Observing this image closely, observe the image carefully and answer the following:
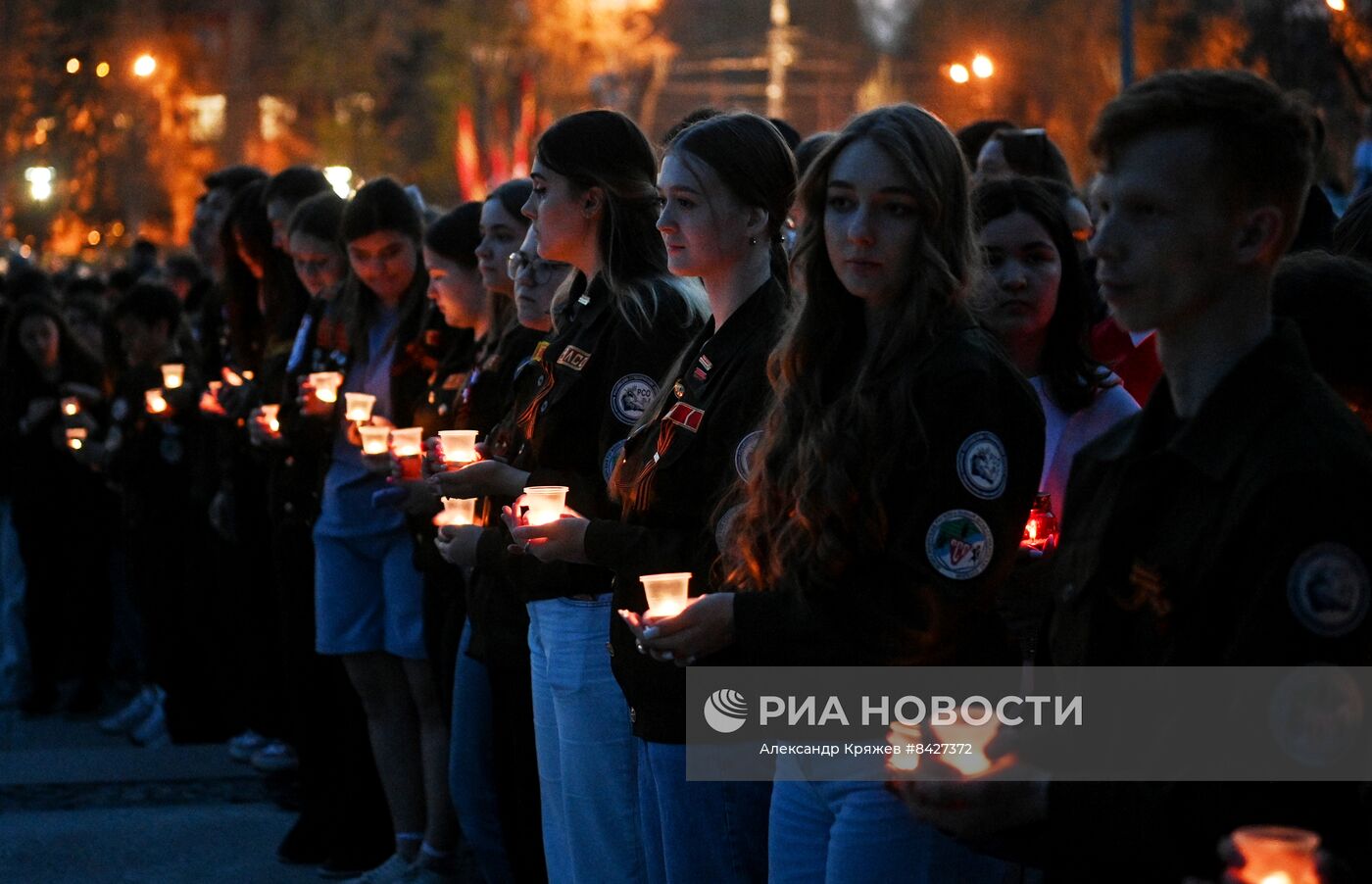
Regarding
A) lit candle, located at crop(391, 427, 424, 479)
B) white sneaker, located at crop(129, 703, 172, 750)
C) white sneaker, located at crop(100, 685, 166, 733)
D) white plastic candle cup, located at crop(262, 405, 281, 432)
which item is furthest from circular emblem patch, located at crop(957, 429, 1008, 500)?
white sneaker, located at crop(100, 685, 166, 733)

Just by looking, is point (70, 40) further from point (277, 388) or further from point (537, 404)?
point (537, 404)

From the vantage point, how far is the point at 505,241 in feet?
21.0

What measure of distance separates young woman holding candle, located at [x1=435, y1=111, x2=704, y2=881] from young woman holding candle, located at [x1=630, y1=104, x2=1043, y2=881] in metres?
1.18

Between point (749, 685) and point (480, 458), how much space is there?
1977 millimetres

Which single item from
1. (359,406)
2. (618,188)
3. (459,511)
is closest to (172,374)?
(359,406)

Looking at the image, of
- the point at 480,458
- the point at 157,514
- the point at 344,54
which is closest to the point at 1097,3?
the point at 344,54

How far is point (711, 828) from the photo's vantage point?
161 inches

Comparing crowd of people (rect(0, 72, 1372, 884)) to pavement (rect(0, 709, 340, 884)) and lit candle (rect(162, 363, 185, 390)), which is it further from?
pavement (rect(0, 709, 340, 884))

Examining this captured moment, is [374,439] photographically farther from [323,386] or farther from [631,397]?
[631,397]

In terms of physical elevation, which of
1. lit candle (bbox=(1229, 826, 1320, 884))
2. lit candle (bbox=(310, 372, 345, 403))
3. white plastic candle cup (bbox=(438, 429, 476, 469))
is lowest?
lit candle (bbox=(1229, 826, 1320, 884))

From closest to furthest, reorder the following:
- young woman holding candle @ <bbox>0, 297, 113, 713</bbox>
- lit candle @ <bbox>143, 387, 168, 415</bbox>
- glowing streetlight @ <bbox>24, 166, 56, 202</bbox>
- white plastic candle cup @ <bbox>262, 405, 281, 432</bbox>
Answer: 1. white plastic candle cup @ <bbox>262, 405, 281, 432</bbox>
2. lit candle @ <bbox>143, 387, 168, 415</bbox>
3. young woman holding candle @ <bbox>0, 297, 113, 713</bbox>
4. glowing streetlight @ <bbox>24, 166, 56, 202</bbox>

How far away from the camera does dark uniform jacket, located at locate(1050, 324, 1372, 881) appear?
2.35 meters

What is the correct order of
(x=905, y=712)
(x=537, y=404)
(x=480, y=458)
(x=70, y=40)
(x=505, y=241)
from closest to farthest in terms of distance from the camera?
(x=905, y=712) < (x=537, y=404) < (x=480, y=458) < (x=505, y=241) < (x=70, y=40)

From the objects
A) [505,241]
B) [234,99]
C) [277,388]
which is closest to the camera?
[505,241]
